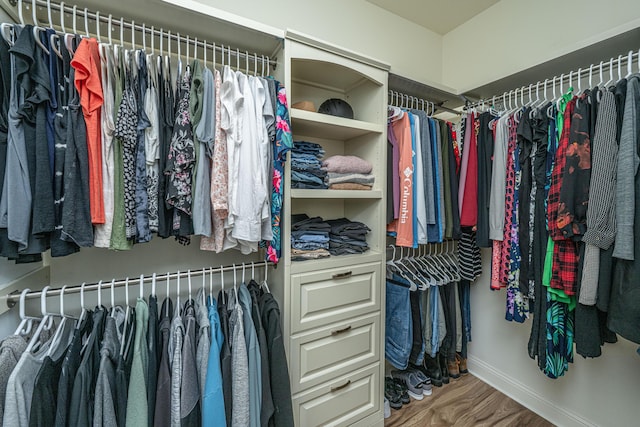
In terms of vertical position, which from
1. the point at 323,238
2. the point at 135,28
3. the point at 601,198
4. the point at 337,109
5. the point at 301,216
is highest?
the point at 135,28

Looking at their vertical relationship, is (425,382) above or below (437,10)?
below

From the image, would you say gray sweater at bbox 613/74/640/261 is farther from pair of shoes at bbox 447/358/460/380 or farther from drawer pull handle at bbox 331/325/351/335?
pair of shoes at bbox 447/358/460/380

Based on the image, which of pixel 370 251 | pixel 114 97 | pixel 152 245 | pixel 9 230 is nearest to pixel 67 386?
pixel 9 230

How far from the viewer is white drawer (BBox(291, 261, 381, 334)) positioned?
125 centimetres

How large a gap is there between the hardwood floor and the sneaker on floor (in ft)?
0.12

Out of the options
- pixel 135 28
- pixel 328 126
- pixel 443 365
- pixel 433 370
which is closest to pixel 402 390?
pixel 433 370

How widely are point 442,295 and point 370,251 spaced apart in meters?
0.71

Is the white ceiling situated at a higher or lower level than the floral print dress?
higher

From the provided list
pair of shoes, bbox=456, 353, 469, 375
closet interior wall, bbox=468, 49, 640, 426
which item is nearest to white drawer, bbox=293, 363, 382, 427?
pair of shoes, bbox=456, 353, 469, 375

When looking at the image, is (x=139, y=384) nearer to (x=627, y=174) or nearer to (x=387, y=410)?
(x=387, y=410)

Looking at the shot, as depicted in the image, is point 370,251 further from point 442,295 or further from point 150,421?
point 150,421

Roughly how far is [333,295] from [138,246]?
98 cm

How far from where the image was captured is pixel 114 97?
0.94 meters

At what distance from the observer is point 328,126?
1384 mm
